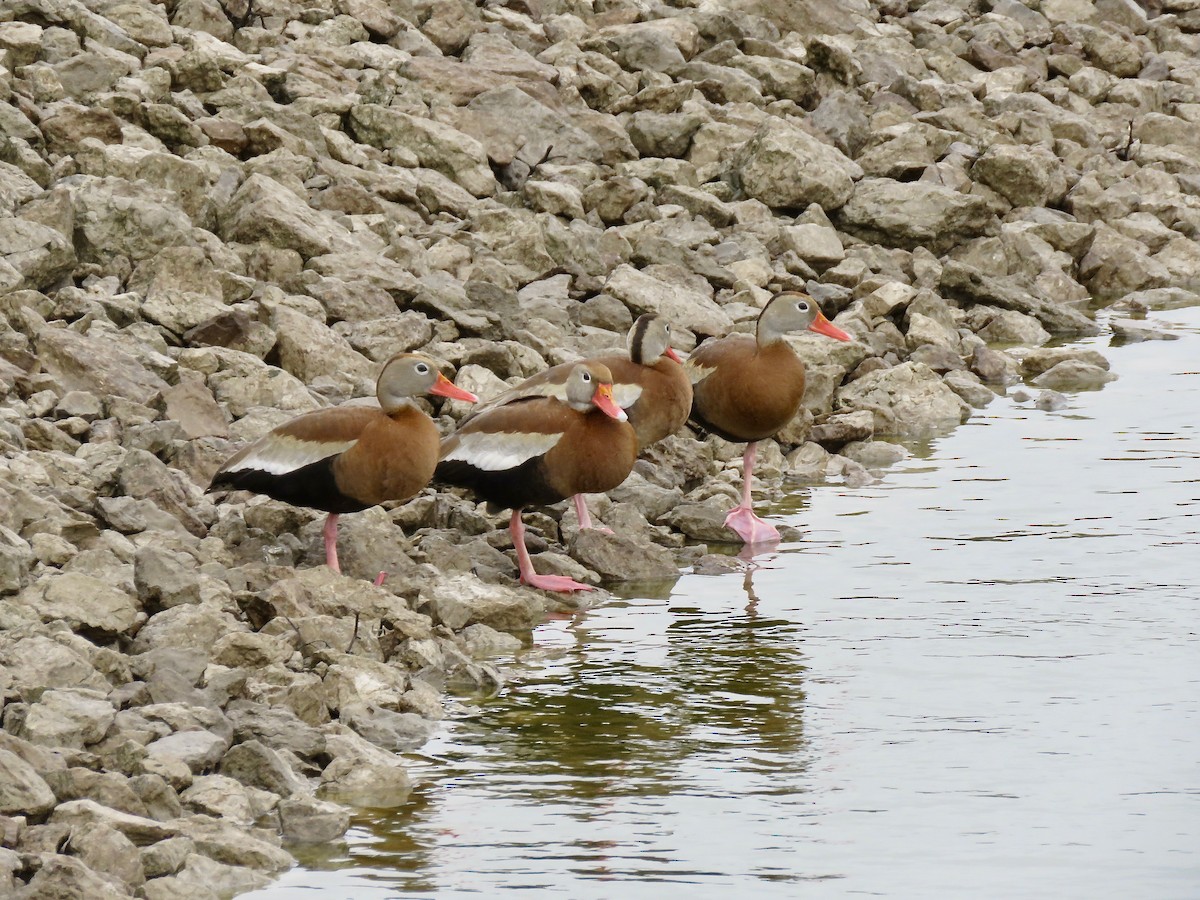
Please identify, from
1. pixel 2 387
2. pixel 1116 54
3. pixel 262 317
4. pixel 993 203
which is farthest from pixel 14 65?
pixel 1116 54

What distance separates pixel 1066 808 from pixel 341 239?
8.98 meters

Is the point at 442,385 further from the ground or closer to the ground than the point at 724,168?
closer to the ground

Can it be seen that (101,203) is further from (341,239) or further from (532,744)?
(532,744)

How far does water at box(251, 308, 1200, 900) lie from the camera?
734 cm

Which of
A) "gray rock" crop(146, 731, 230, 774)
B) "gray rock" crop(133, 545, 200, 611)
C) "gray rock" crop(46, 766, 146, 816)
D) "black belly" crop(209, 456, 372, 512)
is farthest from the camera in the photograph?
"black belly" crop(209, 456, 372, 512)

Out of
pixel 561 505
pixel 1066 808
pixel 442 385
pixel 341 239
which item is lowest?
pixel 1066 808

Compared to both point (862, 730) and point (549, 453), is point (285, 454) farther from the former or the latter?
point (862, 730)

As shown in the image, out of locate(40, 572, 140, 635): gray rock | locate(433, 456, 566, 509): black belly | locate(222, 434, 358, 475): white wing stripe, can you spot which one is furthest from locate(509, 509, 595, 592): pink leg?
locate(40, 572, 140, 635): gray rock

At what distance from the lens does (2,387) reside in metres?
11.7

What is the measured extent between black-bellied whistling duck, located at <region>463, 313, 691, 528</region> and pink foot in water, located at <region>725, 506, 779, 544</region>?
0.71 m

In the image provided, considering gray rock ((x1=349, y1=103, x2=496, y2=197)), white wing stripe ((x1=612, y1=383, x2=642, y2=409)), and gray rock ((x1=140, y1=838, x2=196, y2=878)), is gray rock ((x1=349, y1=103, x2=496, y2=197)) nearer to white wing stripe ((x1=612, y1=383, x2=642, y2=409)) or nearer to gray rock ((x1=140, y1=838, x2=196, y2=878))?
white wing stripe ((x1=612, y1=383, x2=642, y2=409))

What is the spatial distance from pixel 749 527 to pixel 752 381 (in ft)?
3.50

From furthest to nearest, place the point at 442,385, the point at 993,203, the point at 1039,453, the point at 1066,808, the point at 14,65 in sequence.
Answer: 1. the point at 993,203
2. the point at 14,65
3. the point at 1039,453
4. the point at 442,385
5. the point at 1066,808

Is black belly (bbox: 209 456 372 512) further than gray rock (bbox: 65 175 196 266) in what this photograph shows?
No
